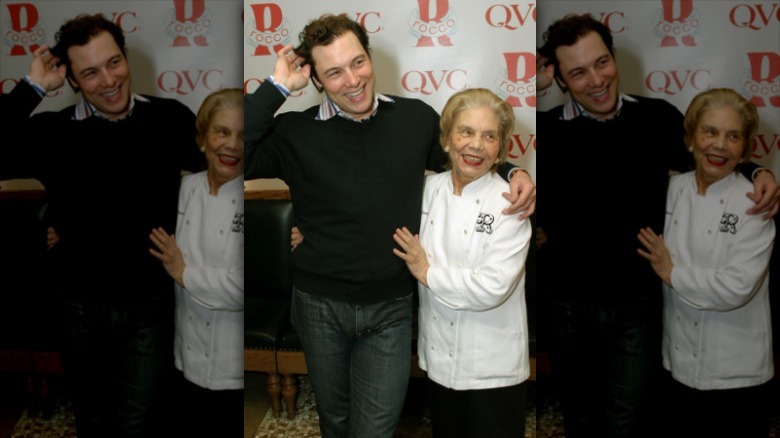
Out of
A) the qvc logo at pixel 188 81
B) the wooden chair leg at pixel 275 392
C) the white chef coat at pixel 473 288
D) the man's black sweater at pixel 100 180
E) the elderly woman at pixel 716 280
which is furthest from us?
the wooden chair leg at pixel 275 392

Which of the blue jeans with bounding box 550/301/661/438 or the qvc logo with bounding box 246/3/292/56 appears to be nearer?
the blue jeans with bounding box 550/301/661/438

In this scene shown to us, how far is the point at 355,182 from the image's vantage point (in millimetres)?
1670

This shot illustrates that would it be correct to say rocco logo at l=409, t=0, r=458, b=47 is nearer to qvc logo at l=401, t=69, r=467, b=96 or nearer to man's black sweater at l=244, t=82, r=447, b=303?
qvc logo at l=401, t=69, r=467, b=96

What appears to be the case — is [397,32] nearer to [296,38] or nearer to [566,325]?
[296,38]

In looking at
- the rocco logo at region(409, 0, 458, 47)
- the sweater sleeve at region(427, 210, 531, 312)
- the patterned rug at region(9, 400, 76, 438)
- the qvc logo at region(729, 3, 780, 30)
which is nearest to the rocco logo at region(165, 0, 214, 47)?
the rocco logo at region(409, 0, 458, 47)

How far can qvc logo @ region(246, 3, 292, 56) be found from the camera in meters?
1.84

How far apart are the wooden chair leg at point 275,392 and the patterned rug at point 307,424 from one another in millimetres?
25

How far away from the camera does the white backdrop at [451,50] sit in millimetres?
1736

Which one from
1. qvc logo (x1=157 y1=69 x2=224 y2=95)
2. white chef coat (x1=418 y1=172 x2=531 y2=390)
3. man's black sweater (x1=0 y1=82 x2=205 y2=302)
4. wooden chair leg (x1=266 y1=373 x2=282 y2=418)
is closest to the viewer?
white chef coat (x1=418 y1=172 x2=531 y2=390)

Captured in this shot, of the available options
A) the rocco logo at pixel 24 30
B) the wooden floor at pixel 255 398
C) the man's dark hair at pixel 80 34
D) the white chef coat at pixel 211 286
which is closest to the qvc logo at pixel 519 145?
the white chef coat at pixel 211 286

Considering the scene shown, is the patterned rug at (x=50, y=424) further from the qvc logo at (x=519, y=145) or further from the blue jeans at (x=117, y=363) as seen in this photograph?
the qvc logo at (x=519, y=145)

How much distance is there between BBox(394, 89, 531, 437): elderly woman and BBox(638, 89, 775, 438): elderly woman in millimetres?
424

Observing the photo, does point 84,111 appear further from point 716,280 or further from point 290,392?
point 716,280

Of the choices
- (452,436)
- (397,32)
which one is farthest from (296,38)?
(452,436)
